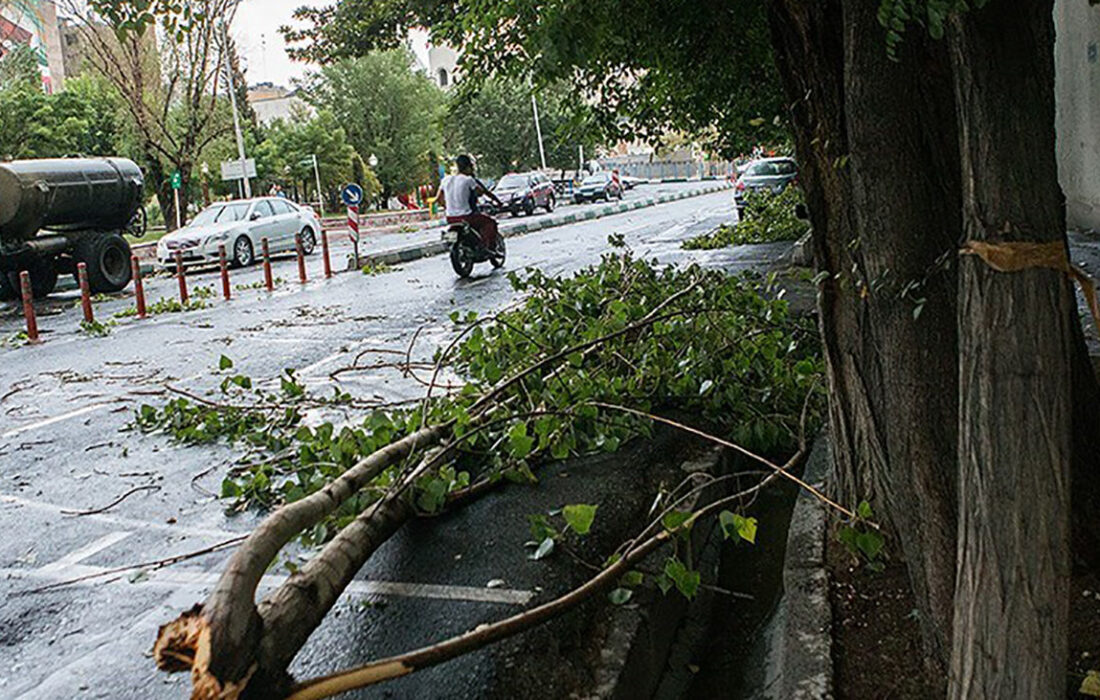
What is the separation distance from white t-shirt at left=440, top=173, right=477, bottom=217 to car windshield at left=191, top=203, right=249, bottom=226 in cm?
919

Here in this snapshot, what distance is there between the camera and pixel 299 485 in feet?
17.4

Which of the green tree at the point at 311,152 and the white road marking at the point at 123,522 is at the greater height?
the green tree at the point at 311,152

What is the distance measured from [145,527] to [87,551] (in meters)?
0.35

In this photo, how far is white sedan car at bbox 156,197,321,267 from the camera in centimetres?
2317

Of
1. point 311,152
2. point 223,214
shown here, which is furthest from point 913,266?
point 311,152

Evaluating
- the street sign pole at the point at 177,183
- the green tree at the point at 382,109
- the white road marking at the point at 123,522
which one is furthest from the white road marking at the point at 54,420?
the green tree at the point at 382,109

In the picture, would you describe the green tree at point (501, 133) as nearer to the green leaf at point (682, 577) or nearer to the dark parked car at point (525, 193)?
the dark parked car at point (525, 193)

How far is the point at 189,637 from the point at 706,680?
90.6 inches

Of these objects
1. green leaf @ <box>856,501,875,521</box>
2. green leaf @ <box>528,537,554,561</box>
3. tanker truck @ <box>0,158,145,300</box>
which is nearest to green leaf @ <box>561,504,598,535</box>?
green leaf @ <box>528,537,554,561</box>

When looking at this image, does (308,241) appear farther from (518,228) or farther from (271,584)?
(271,584)

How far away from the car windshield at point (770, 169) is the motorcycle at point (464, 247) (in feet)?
42.0

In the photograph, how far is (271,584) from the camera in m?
4.85

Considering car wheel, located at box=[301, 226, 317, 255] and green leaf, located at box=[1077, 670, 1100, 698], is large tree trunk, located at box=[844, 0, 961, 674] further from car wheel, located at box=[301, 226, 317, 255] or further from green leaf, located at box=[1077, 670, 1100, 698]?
car wheel, located at box=[301, 226, 317, 255]

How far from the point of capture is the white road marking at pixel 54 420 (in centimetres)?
794
